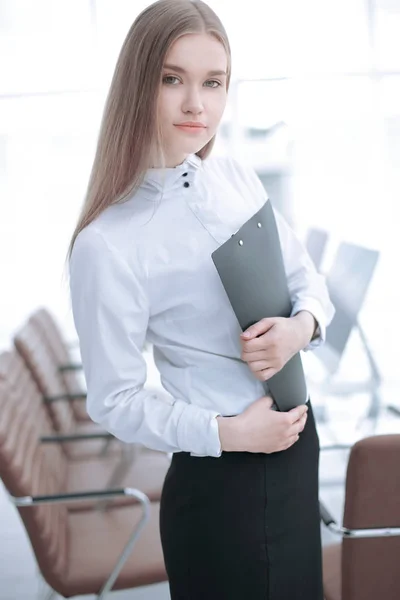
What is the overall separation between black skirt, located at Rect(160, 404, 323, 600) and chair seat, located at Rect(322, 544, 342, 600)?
0.45 metres

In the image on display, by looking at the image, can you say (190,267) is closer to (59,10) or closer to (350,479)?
(350,479)

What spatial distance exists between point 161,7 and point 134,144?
0.20 metres

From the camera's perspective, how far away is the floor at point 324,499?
2.43 metres

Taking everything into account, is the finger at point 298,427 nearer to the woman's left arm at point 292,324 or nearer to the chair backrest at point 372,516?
the woman's left arm at point 292,324

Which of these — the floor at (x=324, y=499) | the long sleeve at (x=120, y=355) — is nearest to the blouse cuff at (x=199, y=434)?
the long sleeve at (x=120, y=355)

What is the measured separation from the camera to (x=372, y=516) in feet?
4.54

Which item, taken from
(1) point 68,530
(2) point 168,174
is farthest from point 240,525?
(1) point 68,530

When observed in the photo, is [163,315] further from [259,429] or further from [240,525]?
[240,525]

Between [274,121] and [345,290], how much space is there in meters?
1.40

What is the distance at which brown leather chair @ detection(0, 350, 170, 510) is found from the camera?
2.10m

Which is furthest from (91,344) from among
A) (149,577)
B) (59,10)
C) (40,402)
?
(59,10)

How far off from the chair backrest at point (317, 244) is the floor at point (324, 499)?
761 millimetres

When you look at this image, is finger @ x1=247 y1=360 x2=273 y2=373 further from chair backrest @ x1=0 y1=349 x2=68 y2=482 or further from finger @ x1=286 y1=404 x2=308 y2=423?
chair backrest @ x1=0 y1=349 x2=68 y2=482

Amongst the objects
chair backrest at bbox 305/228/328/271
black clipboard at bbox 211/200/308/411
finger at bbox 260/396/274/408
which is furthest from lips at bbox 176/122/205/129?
chair backrest at bbox 305/228/328/271
